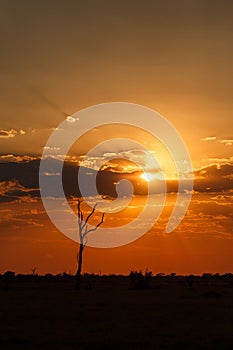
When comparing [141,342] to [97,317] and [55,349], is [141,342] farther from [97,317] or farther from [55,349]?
[97,317]

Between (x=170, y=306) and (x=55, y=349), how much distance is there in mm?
20495

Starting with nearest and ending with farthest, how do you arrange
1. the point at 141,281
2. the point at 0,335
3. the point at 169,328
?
the point at 0,335 < the point at 169,328 < the point at 141,281

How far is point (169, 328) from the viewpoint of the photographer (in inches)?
1172

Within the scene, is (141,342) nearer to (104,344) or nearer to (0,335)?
(104,344)

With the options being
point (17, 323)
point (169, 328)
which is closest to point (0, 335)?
point (17, 323)

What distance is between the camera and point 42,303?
45.9 metres

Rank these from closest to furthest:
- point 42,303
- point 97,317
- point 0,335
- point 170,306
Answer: point 0,335 → point 97,317 → point 170,306 → point 42,303

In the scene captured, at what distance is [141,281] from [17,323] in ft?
149

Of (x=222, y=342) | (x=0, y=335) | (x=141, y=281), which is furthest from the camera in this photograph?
(x=141, y=281)

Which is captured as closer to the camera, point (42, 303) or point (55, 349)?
point (55, 349)

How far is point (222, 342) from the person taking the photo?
25.1 meters

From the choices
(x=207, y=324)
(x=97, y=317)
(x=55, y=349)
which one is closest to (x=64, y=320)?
(x=97, y=317)

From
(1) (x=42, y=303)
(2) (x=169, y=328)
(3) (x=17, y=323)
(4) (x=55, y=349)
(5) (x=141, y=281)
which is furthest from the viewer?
(5) (x=141, y=281)

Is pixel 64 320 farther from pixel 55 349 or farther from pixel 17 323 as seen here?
pixel 55 349
